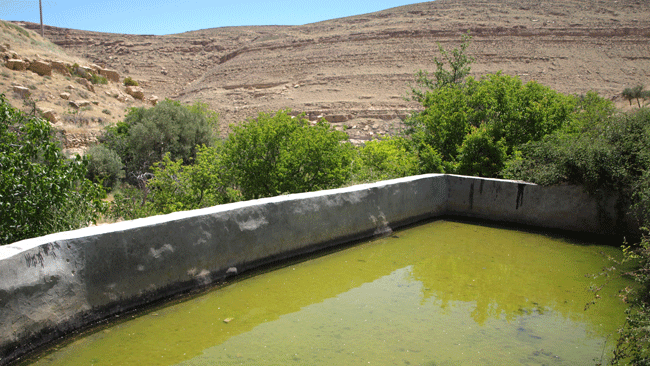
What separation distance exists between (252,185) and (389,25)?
51.0 m

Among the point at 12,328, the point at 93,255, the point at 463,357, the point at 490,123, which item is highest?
the point at 490,123

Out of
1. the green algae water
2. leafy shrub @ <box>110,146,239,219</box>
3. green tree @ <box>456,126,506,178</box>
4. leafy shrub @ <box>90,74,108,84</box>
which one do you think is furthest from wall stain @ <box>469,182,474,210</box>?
leafy shrub @ <box>90,74,108,84</box>

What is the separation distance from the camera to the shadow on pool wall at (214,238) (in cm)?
379

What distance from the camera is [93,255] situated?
4.18 metres

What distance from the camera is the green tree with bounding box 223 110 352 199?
28.7ft

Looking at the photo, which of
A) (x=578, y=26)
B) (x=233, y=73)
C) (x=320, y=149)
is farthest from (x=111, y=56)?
(x=320, y=149)

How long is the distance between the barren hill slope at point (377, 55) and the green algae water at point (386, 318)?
23988 mm

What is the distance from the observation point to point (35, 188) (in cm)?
502

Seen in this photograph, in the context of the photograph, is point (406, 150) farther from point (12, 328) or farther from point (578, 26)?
point (578, 26)

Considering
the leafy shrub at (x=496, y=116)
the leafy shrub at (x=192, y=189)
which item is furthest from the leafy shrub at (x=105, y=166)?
the leafy shrub at (x=496, y=116)

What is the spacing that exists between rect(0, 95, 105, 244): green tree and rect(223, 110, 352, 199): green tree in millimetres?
3562

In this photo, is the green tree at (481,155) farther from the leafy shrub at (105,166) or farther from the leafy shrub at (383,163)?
the leafy shrub at (105,166)

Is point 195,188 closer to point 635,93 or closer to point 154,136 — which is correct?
point 154,136

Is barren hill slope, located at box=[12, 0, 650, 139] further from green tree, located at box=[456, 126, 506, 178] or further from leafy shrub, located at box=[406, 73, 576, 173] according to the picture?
green tree, located at box=[456, 126, 506, 178]
